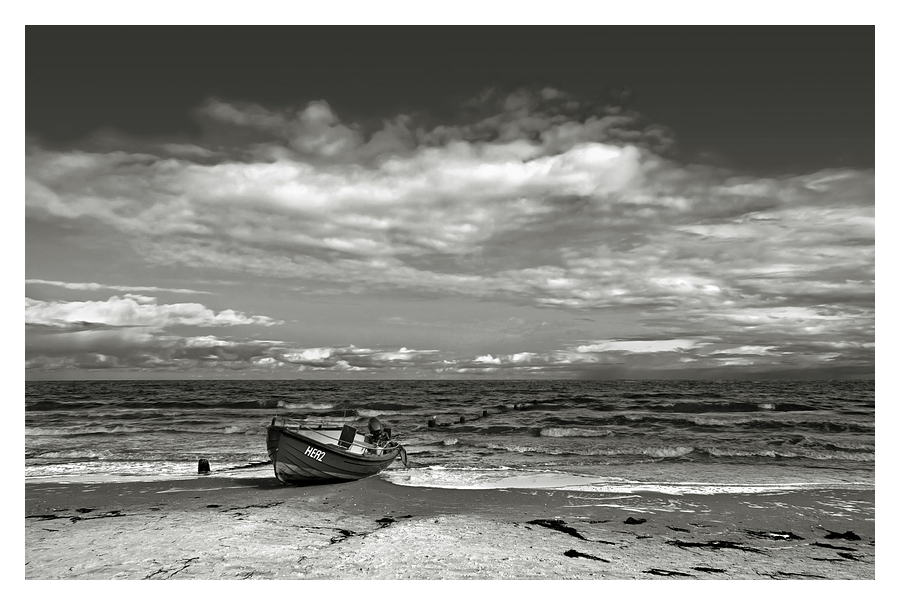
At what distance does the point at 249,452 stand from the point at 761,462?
66.9ft

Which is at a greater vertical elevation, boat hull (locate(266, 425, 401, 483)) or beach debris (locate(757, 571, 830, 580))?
boat hull (locate(266, 425, 401, 483))

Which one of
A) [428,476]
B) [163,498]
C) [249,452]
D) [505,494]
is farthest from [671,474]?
[249,452]

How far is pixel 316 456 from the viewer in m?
15.6

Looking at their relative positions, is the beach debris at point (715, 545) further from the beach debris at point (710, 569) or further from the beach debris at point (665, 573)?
the beach debris at point (665, 573)

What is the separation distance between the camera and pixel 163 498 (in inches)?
560

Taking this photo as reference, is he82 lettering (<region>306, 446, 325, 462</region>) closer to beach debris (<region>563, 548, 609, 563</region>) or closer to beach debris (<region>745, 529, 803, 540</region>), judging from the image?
beach debris (<region>563, 548, 609, 563</region>)

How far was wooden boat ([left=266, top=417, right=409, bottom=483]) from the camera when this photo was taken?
15547 millimetres

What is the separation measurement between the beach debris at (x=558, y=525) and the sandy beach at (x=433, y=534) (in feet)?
0.27

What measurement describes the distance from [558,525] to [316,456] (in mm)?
7310

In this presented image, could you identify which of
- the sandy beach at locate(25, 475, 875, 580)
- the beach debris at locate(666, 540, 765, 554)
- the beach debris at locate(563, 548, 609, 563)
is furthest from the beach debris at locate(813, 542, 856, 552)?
the beach debris at locate(563, 548, 609, 563)

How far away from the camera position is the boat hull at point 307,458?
15531 millimetres

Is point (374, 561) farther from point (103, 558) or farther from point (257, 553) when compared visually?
point (103, 558)

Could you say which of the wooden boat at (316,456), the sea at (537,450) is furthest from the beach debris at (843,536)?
the wooden boat at (316,456)

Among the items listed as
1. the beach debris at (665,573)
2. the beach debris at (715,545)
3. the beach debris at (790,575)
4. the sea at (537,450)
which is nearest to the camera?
the beach debris at (665,573)
